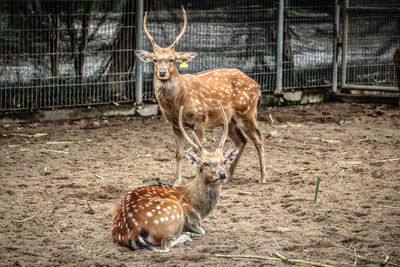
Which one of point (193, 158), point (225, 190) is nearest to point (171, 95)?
point (225, 190)

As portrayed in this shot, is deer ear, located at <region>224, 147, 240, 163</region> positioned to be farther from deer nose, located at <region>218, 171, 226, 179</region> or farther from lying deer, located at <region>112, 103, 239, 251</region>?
deer nose, located at <region>218, 171, 226, 179</region>

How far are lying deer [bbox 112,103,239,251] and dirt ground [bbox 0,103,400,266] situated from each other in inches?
4.2

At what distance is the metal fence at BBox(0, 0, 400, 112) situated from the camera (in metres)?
9.37

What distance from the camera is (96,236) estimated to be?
5.17 m

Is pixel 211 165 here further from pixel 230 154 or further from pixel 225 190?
pixel 225 190

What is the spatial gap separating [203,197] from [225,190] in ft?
4.36

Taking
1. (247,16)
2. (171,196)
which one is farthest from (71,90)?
(171,196)

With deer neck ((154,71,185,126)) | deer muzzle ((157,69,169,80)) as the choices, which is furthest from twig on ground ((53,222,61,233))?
deer muzzle ((157,69,169,80))

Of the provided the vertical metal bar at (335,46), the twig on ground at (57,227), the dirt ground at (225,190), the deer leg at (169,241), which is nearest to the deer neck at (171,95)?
the dirt ground at (225,190)

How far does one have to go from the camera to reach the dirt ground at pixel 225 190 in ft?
15.7

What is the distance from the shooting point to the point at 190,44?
10.4 meters

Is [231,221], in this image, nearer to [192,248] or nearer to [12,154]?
[192,248]

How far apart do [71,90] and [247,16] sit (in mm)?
3275

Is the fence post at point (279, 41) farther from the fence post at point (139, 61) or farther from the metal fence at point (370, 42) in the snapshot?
the fence post at point (139, 61)
